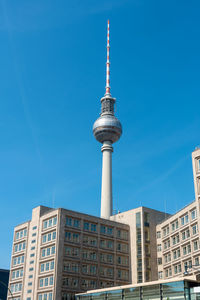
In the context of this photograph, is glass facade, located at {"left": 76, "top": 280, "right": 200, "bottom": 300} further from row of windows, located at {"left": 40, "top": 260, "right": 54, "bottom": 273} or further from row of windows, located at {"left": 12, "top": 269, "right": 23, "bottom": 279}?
row of windows, located at {"left": 12, "top": 269, "right": 23, "bottom": 279}

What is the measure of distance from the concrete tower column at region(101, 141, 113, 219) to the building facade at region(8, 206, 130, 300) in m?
28.6

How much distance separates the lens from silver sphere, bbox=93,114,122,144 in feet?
458

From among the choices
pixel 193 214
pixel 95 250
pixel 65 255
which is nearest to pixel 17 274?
pixel 65 255

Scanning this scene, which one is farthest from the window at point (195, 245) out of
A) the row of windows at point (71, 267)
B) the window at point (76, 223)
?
the window at point (76, 223)

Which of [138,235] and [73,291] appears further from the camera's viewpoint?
[138,235]

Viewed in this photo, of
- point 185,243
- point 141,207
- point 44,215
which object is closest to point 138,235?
point 141,207

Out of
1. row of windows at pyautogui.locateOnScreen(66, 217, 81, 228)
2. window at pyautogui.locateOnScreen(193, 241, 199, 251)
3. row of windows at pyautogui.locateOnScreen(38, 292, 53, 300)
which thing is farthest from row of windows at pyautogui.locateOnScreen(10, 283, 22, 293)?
window at pyautogui.locateOnScreen(193, 241, 199, 251)

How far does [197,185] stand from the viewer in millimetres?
71062

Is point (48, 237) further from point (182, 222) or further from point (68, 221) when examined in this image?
point (182, 222)

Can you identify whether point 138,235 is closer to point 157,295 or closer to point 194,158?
point 194,158

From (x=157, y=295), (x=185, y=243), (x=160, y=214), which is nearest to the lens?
(x=157, y=295)

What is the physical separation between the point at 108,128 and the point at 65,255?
62.7 metres

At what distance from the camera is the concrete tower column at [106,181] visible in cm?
12688

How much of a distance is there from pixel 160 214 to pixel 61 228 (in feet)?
88.0
